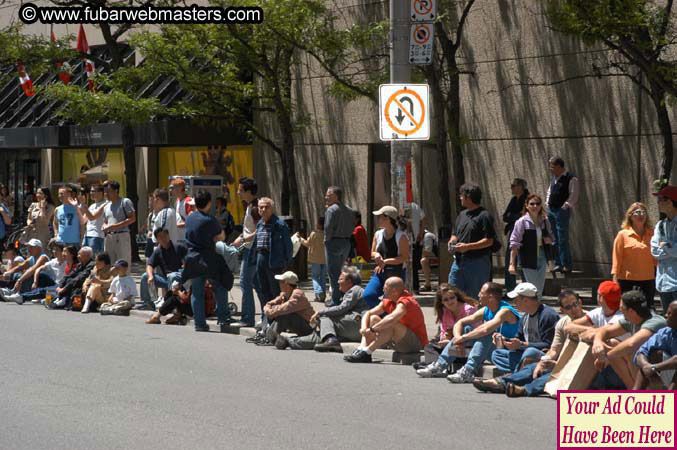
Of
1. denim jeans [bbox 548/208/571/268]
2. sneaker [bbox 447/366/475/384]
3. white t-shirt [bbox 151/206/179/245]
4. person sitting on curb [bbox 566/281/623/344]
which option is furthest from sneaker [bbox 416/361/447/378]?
denim jeans [bbox 548/208/571/268]

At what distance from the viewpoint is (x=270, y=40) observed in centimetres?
2058

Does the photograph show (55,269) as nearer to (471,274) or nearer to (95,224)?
(95,224)

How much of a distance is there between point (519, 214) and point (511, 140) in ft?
17.8

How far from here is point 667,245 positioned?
11688mm

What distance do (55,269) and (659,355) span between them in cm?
1174

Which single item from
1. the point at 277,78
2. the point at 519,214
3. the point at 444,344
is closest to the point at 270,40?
the point at 277,78

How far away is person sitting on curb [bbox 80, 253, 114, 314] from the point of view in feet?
55.8

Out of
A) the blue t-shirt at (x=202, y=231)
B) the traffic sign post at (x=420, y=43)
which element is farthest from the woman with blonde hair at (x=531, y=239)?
the blue t-shirt at (x=202, y=231)

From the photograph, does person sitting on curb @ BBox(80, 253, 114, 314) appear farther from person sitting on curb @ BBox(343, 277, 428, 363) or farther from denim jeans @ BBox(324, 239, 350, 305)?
person sitting on curb @ BBox(343, 277, 428, 363)

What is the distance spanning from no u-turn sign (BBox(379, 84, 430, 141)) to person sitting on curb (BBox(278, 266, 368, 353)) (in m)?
1.78

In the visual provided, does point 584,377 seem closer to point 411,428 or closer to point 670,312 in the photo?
point 670,312

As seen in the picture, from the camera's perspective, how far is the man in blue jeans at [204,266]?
1479 centimetres

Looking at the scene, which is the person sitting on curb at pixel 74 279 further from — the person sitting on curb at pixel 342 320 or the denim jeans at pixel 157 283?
the person sitting on curb at pixel 342 320

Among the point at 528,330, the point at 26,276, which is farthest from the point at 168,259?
the point at 528,330
